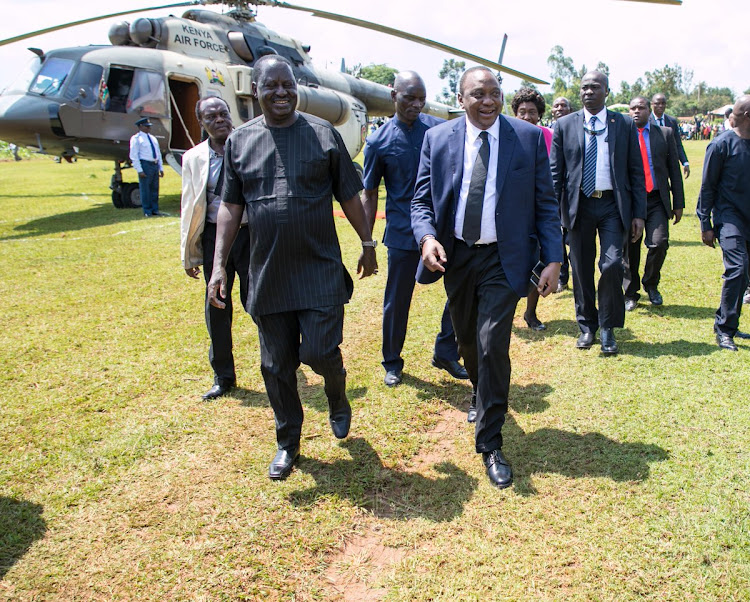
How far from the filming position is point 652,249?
6.66 m

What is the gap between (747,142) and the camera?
→ 17.9ft

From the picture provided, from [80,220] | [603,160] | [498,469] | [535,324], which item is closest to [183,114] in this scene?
[80,220]

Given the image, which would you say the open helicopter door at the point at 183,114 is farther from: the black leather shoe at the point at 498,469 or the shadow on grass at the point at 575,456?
the black leather shoe at the point at 498,469

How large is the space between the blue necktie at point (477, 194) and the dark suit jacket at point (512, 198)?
0.08 m

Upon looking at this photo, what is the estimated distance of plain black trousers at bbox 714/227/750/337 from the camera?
5391 millimetres

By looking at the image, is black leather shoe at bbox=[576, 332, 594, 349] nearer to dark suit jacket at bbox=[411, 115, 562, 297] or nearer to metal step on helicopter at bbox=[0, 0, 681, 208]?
dark suit jacket at bbox=[411, 115, 562, 297]

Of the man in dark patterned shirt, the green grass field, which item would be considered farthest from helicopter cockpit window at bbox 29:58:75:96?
the man in dark patterned shirt

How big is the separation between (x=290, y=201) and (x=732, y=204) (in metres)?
4.24

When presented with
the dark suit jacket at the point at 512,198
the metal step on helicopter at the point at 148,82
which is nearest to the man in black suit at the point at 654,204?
the dark suit jacket at the point at 512,198

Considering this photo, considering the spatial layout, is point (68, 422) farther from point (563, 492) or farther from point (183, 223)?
point (563, 492)

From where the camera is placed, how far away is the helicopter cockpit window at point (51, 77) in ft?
39.8

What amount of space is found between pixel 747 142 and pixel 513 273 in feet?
11.2

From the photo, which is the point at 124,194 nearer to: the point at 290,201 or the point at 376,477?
the point at 290,201

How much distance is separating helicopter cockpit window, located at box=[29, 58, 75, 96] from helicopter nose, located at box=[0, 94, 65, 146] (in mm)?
228
